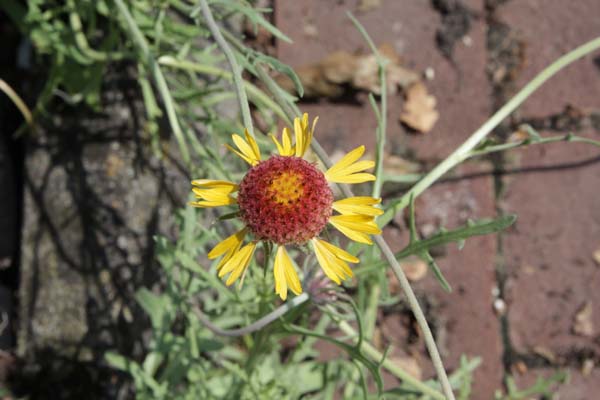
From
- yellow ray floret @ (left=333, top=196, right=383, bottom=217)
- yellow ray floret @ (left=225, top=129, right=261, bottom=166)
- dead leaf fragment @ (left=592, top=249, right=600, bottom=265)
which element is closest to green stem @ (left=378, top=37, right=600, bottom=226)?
yellow ray floret @ (left=333, top=196, right=383, bottom=217)

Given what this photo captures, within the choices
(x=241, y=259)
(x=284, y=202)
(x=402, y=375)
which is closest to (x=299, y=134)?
(x=284, y=202)

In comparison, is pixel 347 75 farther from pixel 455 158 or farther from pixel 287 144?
pixel 287 144

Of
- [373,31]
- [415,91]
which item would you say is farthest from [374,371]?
[373,31]

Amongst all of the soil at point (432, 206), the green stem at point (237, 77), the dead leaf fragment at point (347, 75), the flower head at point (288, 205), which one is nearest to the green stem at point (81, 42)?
the soil at point (432, 206)

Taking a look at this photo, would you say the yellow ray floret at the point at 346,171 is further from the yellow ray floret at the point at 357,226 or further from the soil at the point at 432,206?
the soil at the point at 432,206

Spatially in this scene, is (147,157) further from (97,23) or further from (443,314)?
(443,314)

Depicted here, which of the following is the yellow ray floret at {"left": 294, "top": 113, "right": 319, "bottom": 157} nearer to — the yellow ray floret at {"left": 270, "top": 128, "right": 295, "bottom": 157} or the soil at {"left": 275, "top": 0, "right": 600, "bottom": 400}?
the yellow ray floret at {"left": 270, "top": 128, "right": 295, "bottom": 157}
